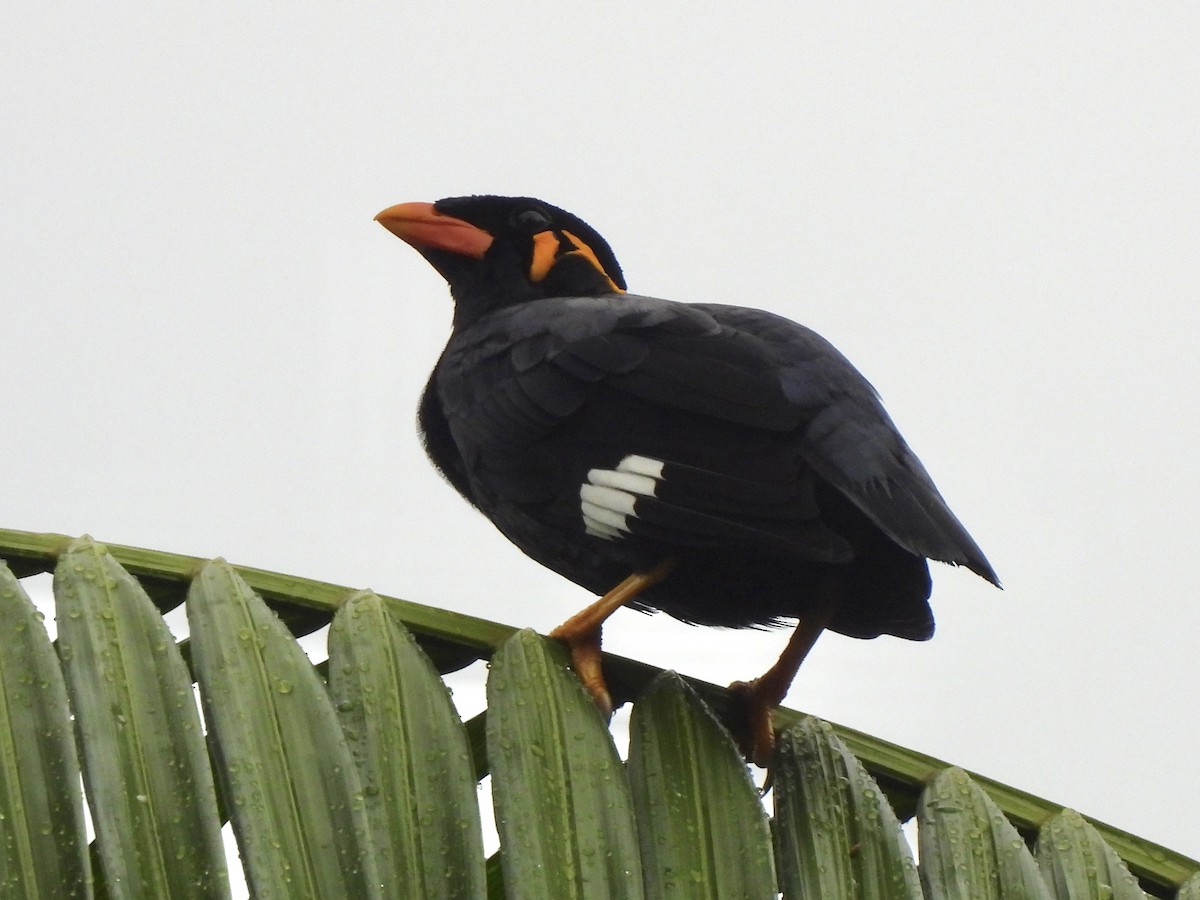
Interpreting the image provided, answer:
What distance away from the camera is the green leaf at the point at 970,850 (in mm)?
2529

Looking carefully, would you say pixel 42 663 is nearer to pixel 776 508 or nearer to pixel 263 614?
pixel 263 614

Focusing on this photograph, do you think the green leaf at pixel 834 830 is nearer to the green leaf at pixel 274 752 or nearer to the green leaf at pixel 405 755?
the green leaf at pixel 405 755

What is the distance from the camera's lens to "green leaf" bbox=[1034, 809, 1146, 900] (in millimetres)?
2611

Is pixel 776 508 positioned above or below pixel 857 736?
above

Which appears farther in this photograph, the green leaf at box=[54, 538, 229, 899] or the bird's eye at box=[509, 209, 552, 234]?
the bird's eye at box=[509, 209, 552, 234]

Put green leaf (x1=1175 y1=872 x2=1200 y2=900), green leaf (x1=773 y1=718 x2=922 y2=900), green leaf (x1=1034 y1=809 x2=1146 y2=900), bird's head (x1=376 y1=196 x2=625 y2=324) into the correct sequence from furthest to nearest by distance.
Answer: bird's head (x1=376 y1=196 x2=625 y2=324)
green leaf (x1=1175 y1=872 x2=1200 y2=900)
green leaf (x1=1034 y1=809 x2=1146 y2=900)
green leaf (x1=773 y1=718 x2=922 y2=900)

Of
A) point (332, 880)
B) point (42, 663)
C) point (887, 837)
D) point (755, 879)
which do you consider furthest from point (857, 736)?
point (42, 663)

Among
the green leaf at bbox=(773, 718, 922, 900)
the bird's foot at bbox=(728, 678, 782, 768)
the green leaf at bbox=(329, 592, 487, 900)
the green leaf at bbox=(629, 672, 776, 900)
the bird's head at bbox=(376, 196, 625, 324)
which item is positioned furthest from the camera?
the bird's head at bbox=(376, 196, 625, 324)

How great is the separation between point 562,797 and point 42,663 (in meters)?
0.78

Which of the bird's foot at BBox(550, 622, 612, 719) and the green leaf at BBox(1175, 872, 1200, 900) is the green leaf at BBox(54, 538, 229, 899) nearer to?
the bird's foot at BBox(550, 622, 612, 719)

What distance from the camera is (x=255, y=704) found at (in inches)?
87.6

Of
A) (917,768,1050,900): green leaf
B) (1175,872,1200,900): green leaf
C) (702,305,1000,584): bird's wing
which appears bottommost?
(1175,872,1200,900): green leaf

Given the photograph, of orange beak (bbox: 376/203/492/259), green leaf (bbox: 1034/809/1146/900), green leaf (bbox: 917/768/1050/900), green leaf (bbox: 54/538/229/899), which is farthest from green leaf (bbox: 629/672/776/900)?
orange beak (bbox: 376/203/492/259)

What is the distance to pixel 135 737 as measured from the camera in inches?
83.5
